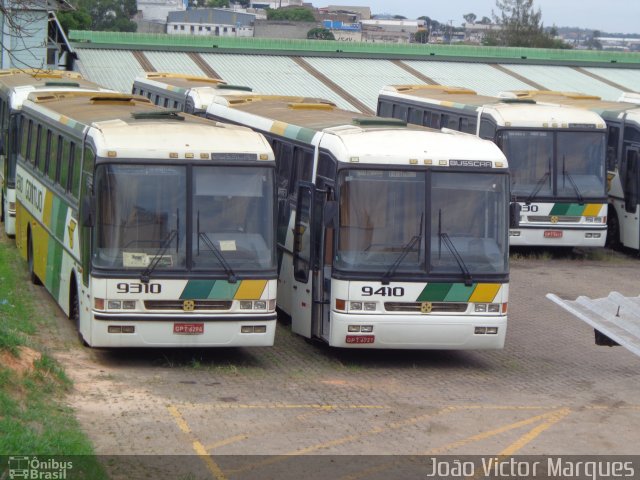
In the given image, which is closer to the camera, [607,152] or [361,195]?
[361,195]

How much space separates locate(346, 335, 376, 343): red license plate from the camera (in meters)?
14.4

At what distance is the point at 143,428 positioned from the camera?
11.3m

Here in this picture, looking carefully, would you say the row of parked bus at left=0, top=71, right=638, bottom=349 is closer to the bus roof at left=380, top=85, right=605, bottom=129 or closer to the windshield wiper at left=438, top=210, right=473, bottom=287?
the windshield wiper at left=438, top=210, right=473, bottom=287

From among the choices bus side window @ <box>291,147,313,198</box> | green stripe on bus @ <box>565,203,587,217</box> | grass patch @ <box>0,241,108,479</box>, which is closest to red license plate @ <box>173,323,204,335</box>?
grass patch @ <box>0,241,108,479</box>

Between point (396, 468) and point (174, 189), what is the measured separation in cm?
480

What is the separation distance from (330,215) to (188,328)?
2.03m

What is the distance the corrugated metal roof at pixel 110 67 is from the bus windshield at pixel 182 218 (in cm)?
2480

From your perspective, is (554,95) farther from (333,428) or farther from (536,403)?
→ (333,428)

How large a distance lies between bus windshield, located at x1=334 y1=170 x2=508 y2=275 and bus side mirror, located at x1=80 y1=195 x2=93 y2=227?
2.77 metres

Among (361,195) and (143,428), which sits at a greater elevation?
(361,195)

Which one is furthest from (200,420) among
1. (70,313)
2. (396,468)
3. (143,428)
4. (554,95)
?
(554,95)

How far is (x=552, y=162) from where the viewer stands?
23984 mm

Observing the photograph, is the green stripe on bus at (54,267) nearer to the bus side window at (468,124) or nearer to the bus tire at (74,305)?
the bus tire at (74,305)

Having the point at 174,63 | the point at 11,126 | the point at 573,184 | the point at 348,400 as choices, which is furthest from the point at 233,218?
the point at 174,63
